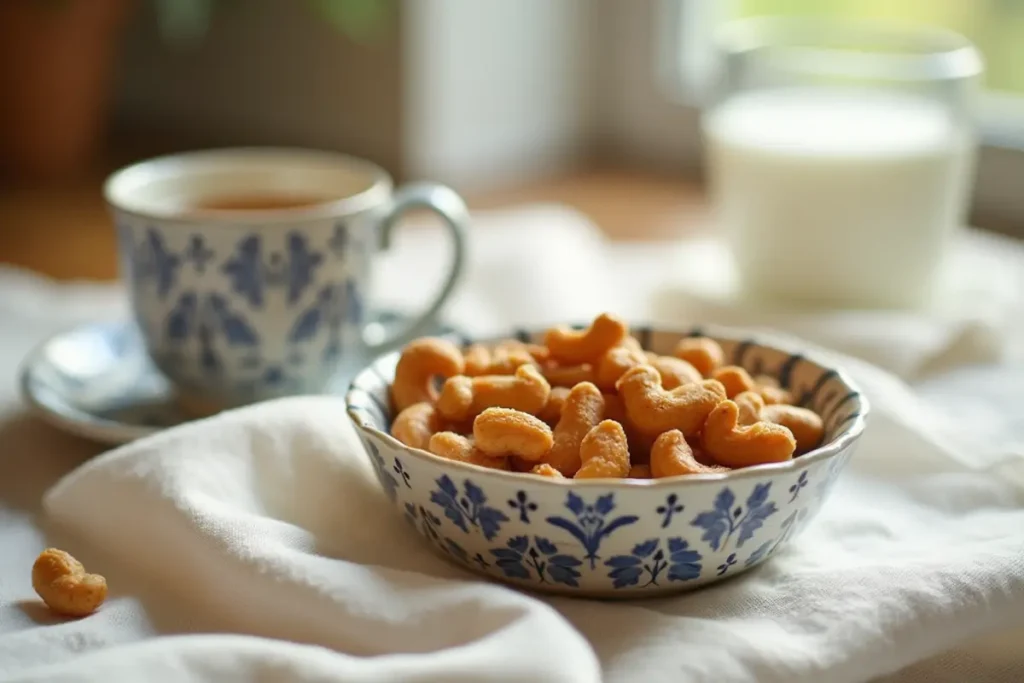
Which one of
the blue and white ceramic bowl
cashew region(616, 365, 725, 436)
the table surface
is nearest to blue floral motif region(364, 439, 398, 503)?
the blue and white ceramic bowl

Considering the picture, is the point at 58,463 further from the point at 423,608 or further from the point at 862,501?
the point at 862,501

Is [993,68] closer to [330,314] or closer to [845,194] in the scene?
[845,194]

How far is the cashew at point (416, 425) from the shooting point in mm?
520

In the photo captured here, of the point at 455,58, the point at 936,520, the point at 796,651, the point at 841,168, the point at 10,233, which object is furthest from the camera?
the point at 455,58

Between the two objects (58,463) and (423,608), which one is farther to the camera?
(58,463)

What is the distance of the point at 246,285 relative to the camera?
680mm

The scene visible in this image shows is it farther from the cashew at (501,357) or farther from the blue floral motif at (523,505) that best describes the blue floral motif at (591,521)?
the cashew at (501,357)

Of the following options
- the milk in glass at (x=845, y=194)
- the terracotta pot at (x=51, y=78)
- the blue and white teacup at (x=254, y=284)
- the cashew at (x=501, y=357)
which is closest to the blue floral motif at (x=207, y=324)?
the blue and white teacup at (x=254, y=284)

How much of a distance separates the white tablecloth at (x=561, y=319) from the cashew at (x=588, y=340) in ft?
0.41

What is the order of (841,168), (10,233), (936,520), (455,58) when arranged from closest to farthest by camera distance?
(936,520) < (841,168) < (10,233) < (455,58)

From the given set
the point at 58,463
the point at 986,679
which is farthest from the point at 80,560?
the point at 986,679

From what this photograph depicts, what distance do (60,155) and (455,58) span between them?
0.46 meters

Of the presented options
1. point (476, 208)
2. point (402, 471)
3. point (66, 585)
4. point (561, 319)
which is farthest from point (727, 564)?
point (476, 208)

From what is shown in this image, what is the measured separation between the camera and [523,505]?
0.47m
